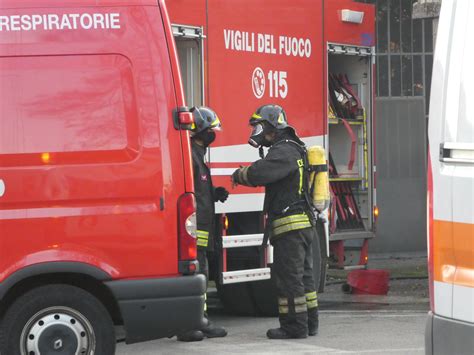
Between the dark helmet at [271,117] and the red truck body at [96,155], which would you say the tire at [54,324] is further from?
the dark helmet at [271,117]

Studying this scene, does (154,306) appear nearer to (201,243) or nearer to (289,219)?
(201,243)

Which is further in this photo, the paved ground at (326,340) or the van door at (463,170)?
the paved ground at (326,340)

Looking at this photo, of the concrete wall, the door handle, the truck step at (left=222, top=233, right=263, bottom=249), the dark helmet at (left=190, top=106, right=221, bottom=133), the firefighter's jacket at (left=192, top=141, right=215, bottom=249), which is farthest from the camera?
A: the concrete wall

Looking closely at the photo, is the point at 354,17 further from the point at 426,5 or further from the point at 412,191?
the point at 412,191

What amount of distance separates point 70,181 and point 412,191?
1155 cm

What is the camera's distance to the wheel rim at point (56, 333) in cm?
625

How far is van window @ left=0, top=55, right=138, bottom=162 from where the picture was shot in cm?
623

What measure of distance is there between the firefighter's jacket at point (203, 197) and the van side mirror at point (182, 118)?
2.11 metres

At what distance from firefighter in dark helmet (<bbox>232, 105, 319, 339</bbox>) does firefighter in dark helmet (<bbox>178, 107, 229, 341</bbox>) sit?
0.24 metres

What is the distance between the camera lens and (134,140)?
6.33m

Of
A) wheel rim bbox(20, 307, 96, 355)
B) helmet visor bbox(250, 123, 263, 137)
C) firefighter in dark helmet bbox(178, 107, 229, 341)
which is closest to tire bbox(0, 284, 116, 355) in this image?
wheel rim bbox(20, 307, 96, 355)

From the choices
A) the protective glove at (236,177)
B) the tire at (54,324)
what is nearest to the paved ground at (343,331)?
the protective glove at (236,177)

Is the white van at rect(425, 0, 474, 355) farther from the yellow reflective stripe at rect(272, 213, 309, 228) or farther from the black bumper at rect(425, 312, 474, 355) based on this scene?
the yellow reflective stripe at rect(272, 213, 309, 228)

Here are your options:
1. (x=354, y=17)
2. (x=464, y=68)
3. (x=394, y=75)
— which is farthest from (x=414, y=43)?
(x=464, y=68)
